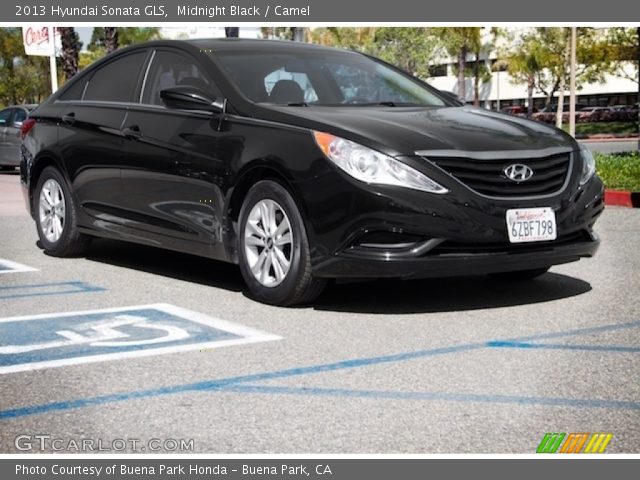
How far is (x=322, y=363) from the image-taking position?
525cm

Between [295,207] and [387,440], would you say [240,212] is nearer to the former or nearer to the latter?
[295,207]

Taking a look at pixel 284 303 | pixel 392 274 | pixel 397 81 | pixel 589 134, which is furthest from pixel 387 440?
pixel 589 134

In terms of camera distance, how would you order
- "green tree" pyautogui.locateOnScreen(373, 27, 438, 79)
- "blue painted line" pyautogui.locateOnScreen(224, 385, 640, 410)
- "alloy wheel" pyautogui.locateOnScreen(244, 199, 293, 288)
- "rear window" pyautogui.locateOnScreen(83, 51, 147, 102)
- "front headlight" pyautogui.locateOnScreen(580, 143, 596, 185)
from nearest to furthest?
1. "blue painted line" pyautogui.locateOnScreen(224, 385, 640, 410)
2. "alloy wheel" pyautogui.locateOnScreen(244, 199, 293, 288)
3. "front headlight" pyautogui.locateOnScreen(580, 143, 596, 185)
4. "rear window" pyautogui.locateOnScreen(83, 51, 147, 102)
5. "green tree" pyautogui.locateOnScreen(373, 27, 438, 79)

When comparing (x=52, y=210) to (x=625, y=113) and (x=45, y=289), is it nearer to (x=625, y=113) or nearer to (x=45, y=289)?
(x=45, y=289)

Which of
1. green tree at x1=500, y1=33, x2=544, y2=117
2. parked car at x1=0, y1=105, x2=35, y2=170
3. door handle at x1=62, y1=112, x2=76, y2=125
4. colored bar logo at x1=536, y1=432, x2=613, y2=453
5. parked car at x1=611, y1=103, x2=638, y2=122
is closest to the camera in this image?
colored bar logo at x1=536, y1=432, x2=613, y2=453

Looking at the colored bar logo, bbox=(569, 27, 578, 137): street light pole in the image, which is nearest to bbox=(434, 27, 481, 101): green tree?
bbox=(569, 27, 578, 137): street light pole

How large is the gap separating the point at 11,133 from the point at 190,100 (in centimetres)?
1654

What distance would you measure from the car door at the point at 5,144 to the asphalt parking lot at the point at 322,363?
15.0m

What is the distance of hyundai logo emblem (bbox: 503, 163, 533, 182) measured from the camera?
6.38 m

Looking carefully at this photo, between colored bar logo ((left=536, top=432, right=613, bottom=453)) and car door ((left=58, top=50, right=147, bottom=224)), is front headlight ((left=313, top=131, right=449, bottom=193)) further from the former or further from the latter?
colored bar logo ((left=536, top=432, right=613, bottom=453))

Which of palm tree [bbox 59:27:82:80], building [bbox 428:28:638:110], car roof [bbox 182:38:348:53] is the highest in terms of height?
palm tree [bbox 59:27:82:80]

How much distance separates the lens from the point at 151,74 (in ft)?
26.5

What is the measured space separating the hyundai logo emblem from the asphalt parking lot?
78cm

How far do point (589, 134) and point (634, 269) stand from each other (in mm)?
47689
